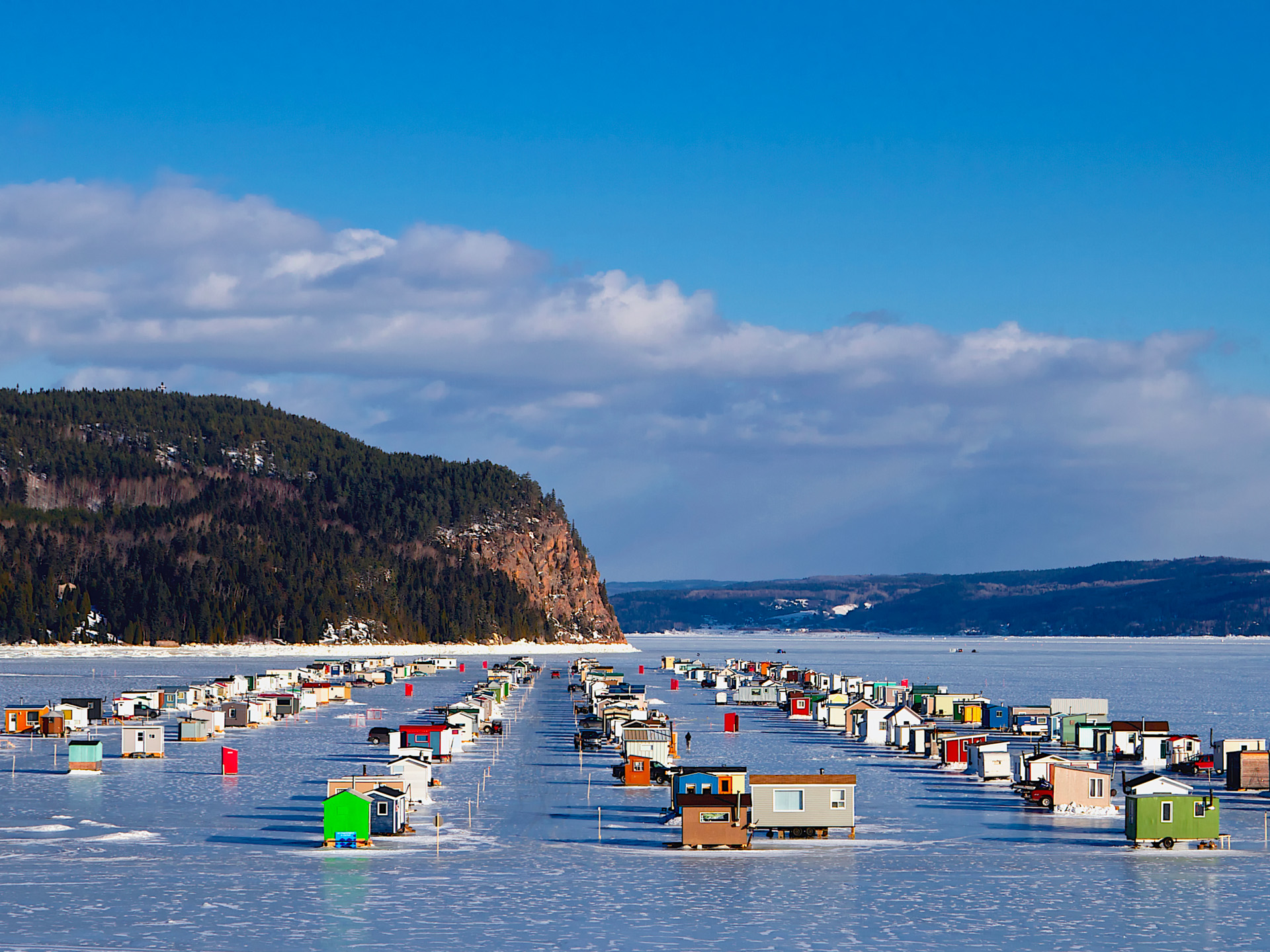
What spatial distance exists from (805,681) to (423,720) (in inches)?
3213

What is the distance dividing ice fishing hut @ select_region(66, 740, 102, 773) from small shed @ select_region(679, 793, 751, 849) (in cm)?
4508

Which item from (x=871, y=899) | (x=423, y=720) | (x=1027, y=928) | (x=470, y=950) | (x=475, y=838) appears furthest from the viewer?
(x=423, y=720)

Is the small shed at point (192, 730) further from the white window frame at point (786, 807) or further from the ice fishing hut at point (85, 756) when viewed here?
the white window frame at point (786, 807)

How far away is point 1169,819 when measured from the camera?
221 ft

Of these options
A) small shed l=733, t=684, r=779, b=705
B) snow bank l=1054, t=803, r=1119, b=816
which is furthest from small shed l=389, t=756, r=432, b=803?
small shed l=733, t=684, r=779, b=705

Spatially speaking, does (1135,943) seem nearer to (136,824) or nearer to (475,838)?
(475,838)

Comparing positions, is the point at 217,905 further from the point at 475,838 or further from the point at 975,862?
the point at 975,862

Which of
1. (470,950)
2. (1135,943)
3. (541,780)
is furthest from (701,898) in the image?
(541,780)

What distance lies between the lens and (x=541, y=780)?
90438 mm

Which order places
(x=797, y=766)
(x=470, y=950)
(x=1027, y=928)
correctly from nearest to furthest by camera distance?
(x=470, y=950) → (x=1027, y=928) → (x=797, y=766)

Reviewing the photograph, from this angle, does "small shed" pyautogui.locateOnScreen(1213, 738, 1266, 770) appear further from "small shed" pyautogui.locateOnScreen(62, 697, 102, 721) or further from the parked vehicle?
"small shed" pyautogui.locateOnScreen(62, 697, 102, 721)

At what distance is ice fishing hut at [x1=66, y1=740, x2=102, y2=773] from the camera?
9419cm

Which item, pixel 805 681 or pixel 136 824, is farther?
pixel 805 681

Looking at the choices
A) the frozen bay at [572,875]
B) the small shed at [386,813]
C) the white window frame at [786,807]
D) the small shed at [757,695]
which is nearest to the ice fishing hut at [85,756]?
the frozen bay at [572,875]
